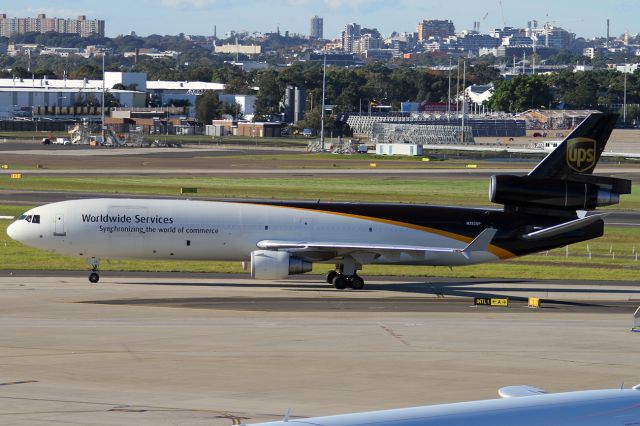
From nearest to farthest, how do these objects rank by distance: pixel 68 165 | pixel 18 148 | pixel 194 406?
pixel 194 406
pixel 68 165
pixel 18 148

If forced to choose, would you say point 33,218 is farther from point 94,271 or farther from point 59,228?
point 94,271

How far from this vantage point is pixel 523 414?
541 inches

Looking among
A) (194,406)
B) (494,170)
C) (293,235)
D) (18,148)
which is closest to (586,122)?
(293,235)

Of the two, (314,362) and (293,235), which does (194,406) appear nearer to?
(314,362)

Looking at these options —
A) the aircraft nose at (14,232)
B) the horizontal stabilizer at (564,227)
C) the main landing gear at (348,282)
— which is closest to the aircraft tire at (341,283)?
the main landing gear at (348,282)

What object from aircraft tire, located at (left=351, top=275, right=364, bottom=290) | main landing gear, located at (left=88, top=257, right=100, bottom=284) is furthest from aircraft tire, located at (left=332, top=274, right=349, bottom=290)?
main landing gear, located at (left=88, top=257, right=100, bottom=284)

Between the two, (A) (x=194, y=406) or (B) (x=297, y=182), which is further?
(B) (x=297, y=182)

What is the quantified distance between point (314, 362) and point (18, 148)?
152462 millimetres

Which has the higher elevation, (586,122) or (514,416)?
(586,122)

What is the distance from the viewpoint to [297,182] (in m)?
125

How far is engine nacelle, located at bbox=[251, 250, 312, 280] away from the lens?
56156 millimetres

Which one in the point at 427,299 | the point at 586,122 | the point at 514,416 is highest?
the point at 586,122

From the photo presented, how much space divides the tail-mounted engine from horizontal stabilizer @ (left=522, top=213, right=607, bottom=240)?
1.25 metres

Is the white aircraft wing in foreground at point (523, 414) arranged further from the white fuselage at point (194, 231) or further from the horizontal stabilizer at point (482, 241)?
the white fuselage at point (194, 231)
